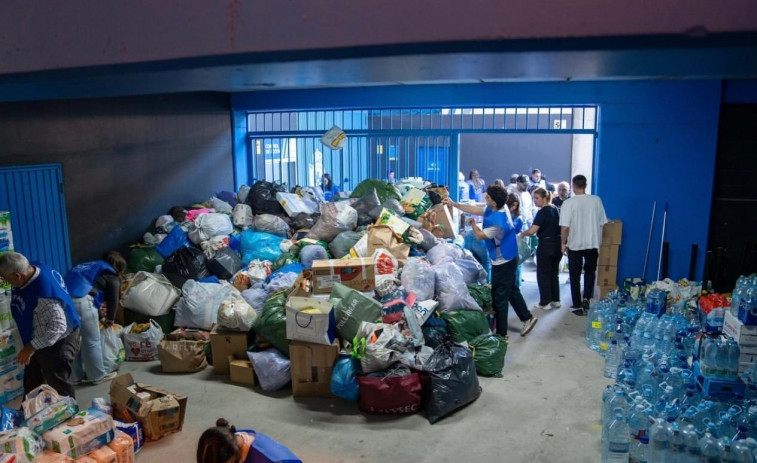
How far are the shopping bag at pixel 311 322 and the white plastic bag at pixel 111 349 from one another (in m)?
1.67

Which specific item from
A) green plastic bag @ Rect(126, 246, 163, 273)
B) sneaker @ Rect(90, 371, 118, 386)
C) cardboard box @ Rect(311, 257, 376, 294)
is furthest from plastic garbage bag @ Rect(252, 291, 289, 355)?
green plastic bag @ Rect(126, 246, 163, 273)

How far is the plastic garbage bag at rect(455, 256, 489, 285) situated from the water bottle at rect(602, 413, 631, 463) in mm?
2354

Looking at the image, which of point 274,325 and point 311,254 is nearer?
point 274,325

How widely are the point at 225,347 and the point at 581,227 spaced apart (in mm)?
3873

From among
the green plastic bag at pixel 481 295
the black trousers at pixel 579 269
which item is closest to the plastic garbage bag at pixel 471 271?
the green plastic bag at pixel 481 295

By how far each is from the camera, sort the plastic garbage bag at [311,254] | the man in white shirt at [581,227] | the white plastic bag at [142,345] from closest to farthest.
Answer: the white plastic bag at [142,345] < the plastic garbage bag at [311,254] < the man in white shirt at [581,227]

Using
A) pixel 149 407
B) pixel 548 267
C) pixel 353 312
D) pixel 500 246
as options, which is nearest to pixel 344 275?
pixel 353 312

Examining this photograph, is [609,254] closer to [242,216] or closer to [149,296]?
[242,216]

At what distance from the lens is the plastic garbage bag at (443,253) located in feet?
19.2

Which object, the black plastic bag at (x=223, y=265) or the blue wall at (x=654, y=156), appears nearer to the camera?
the black plastic bag at (x=223, y=265)

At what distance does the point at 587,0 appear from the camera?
1.38m

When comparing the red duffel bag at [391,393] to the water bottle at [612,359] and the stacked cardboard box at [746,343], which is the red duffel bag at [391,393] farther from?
the stacked cardboard box at [746,343]

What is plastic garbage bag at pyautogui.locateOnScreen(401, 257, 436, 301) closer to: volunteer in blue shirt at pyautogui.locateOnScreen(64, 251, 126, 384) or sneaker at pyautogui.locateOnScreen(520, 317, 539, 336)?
sneaker at pyautogui.locateOnScreen(520, 317, 539, 336)

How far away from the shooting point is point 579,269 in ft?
21.6
